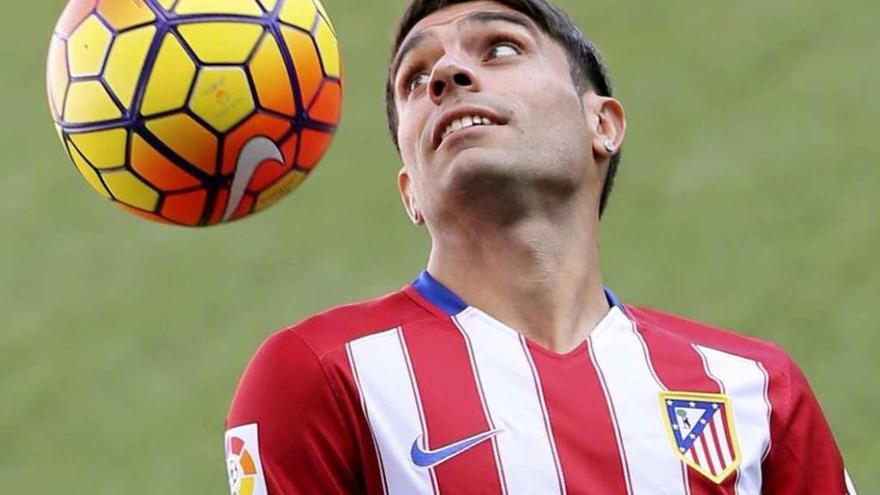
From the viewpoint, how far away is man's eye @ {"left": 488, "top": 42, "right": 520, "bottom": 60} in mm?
4453

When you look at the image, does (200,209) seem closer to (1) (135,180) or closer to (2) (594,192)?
(1) (135,180)

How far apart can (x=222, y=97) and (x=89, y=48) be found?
0.31m

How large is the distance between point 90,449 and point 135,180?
4412 millimetres

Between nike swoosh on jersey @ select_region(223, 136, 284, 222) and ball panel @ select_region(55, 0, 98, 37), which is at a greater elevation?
ball panel @ select_region(55, 0, 98, 37)

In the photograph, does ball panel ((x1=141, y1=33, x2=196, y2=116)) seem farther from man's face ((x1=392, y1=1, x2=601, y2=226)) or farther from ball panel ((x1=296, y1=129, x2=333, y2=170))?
man's face ((x1=392, y1=1, x2=601, y2=226))

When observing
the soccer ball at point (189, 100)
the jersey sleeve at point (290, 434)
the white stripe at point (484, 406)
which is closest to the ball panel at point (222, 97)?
the soccer ball at point (189, 100)

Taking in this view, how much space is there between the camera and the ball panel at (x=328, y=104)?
14.1ft

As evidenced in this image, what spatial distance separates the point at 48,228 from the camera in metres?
9.90

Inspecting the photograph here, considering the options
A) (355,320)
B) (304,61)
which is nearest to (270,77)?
(304,61)

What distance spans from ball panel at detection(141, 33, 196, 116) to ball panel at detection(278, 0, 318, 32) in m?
0.25

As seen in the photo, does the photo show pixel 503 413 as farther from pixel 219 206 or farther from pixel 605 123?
pixel 605 123

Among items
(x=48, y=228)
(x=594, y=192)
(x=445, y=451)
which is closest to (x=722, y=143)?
(x=48, y=228)

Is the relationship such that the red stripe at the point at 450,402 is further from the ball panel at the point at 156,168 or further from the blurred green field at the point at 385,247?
the blurred green field at the point at 385,247

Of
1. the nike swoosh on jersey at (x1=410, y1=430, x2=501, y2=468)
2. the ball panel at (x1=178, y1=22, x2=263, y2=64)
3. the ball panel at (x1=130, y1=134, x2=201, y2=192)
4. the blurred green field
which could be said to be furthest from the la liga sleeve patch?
the blurred green field
